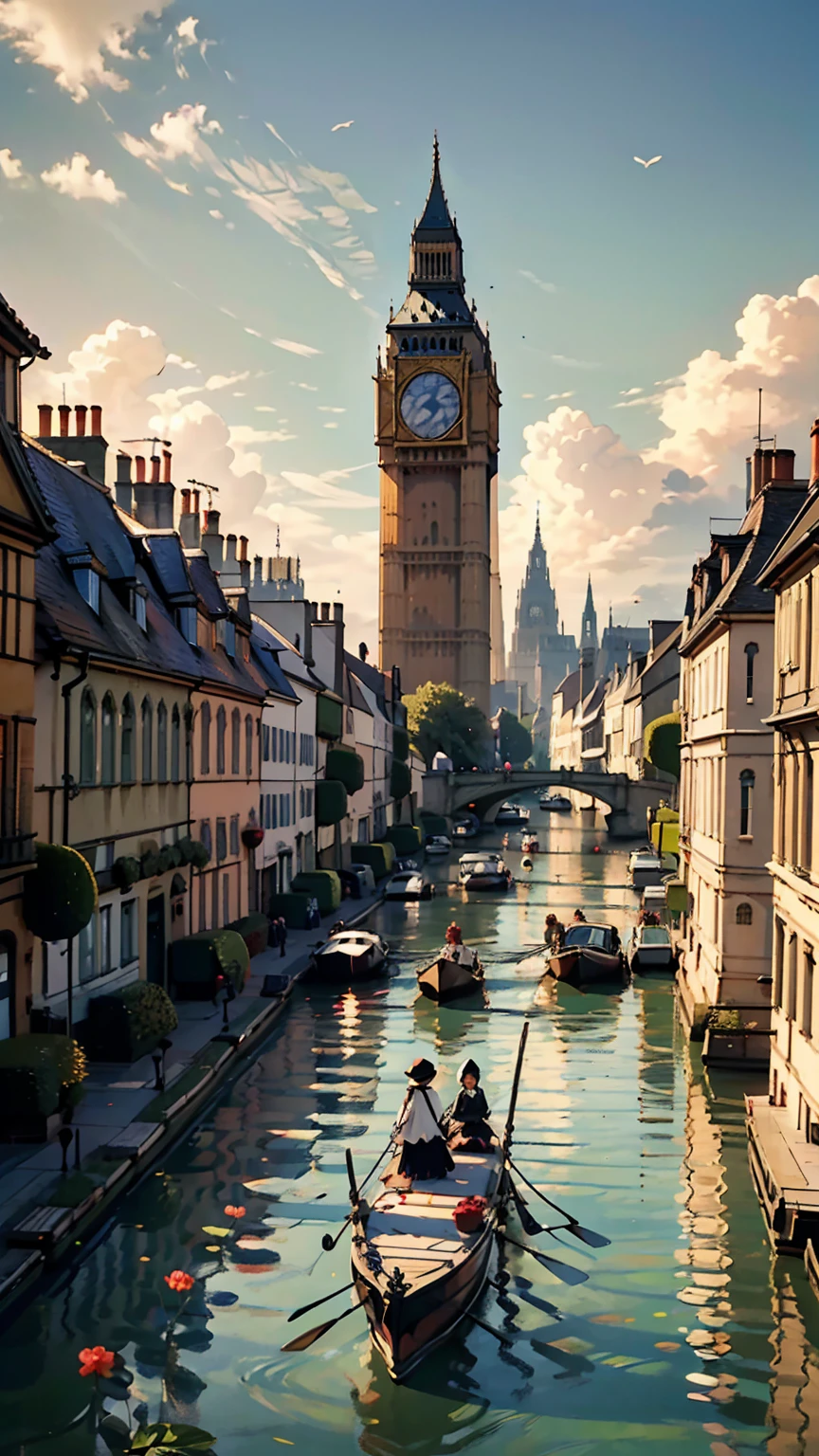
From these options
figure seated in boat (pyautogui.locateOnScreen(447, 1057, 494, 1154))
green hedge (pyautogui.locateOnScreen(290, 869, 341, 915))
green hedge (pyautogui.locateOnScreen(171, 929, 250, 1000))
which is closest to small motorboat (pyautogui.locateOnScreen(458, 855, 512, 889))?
green hedge (pyautogui.locateOnScreen(290, 869, 341, 915))

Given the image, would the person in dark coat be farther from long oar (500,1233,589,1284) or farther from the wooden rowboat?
the wooden rowboat

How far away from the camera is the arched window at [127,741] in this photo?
107 ft

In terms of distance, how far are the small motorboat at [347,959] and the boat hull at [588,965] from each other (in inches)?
255

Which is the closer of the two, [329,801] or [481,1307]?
[481,1307]

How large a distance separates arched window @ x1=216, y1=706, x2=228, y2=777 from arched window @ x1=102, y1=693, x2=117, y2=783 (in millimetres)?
11451

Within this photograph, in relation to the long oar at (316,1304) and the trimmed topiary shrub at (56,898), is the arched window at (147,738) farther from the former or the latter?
the long oar at (316,1304)

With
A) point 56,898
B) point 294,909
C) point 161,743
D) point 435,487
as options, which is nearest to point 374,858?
point 294,909

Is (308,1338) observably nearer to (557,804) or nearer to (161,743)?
(161,743)

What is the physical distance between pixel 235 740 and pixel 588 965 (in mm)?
14444

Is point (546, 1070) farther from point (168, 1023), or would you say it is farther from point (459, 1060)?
point (168, 1023)

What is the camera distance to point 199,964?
37.7 m

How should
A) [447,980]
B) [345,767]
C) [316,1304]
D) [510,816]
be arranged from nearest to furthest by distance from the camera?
[316,1304] < [447,980] < [345,767] < [510,816]

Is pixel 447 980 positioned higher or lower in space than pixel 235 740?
lower

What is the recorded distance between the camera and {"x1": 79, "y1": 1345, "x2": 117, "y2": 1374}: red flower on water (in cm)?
1548
